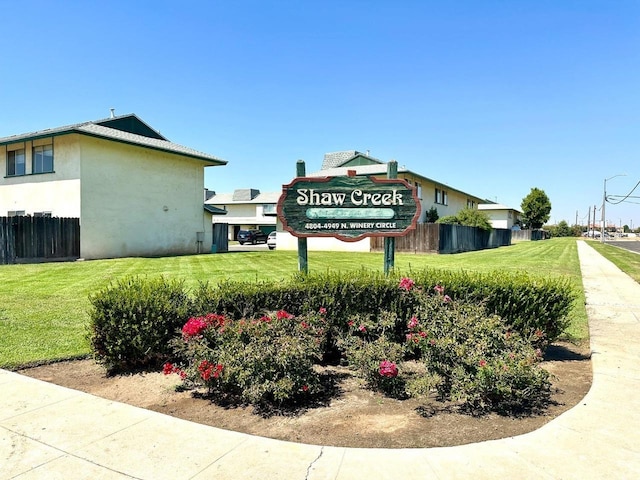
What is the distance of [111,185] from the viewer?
22.3m

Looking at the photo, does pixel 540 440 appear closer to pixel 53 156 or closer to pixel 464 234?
pixel 53 156

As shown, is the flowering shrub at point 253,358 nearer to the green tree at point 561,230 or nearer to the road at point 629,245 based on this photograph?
the road at point 629,245

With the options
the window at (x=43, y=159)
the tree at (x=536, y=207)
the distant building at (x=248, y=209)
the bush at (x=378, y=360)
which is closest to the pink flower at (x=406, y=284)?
the bush at (x=378, y=360)

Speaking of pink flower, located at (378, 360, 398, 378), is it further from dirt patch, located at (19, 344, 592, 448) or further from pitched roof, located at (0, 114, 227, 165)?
pitched roof, located at (0, 114, 227, 165)

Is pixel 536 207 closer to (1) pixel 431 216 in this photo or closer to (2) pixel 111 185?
(1) pixel 431 216

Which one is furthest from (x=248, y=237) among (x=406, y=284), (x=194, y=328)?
(x=194, y=328)

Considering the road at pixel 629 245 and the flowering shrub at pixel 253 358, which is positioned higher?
the flowering shrub at pixel 253 358

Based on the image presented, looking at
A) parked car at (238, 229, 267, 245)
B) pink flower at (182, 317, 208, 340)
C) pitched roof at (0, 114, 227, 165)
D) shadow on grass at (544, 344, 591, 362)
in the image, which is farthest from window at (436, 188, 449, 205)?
pink flower at (182, 317, 208, 340)

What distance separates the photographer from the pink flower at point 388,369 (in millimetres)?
4426

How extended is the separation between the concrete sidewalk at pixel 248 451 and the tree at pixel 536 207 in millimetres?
85394

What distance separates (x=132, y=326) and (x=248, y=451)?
7.92 ft

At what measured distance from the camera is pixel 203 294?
17.9 feet

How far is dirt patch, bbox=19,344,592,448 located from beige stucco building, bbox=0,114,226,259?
1811 cm

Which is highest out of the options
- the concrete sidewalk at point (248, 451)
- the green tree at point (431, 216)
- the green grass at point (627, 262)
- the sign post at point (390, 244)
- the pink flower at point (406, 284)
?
the green tree at point (431, 216)
